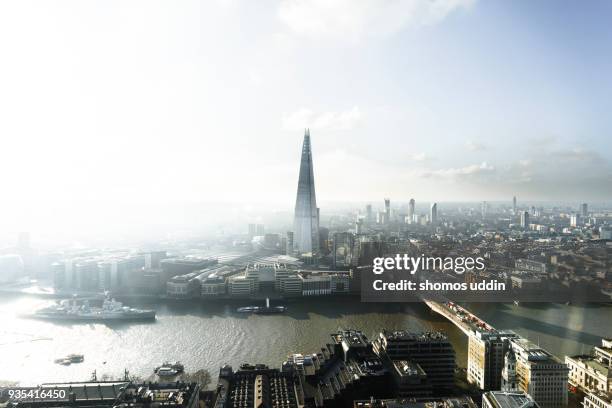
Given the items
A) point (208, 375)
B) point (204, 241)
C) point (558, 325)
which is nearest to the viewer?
point (208, 375)

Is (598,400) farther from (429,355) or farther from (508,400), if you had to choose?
(429,355)

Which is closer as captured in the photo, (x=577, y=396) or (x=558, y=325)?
(x=577, y=396)

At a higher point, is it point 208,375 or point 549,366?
point 549,366

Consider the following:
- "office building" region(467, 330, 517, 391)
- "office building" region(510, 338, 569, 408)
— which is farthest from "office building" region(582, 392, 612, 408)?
"office building" region(467, 330, 517, 391)

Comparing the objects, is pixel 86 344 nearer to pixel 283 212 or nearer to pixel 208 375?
pixel 208 375

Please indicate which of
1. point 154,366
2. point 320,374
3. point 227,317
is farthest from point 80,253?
point 320,374

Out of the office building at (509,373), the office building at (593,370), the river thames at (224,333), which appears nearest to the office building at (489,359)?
the office building at (509,373)

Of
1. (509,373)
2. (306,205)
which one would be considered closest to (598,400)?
(509,373)

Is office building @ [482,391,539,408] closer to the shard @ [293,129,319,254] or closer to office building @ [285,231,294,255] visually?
the shard @ [293,129,319,254]
